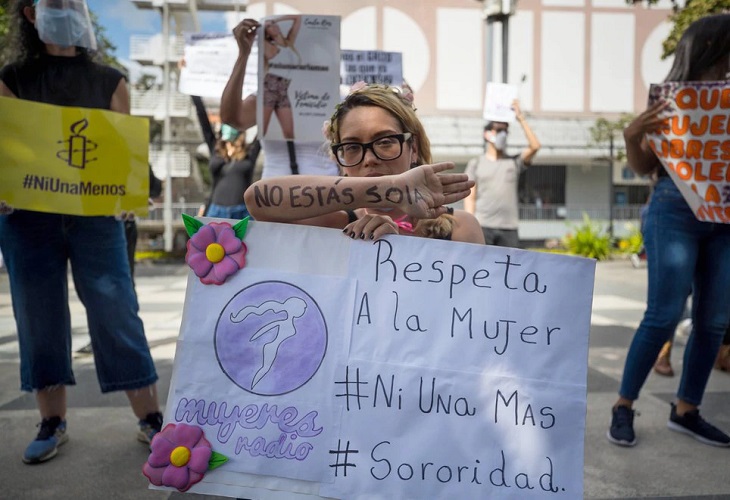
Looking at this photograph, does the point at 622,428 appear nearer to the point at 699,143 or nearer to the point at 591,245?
the point at 699,143

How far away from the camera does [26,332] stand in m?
2.59

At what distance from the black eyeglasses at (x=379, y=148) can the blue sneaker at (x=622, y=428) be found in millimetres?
1791

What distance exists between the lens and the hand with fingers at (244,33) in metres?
2.82

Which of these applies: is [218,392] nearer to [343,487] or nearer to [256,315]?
[256,315]

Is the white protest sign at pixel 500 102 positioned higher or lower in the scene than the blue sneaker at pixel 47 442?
higher

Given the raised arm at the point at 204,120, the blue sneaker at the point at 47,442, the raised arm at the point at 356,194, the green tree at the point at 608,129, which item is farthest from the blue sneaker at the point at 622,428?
the green tree at the point at 608,129

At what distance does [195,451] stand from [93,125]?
170 cm

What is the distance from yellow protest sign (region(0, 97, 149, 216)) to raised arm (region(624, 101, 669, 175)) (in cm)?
206

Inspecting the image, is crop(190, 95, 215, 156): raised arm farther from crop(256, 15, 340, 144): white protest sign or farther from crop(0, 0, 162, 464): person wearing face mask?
crop(0, 0, 162, 464): person wearing face mask

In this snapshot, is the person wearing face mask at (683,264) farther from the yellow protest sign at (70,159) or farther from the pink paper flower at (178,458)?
the yellow protest sign at (70,159)

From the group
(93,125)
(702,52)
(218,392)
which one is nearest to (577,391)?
(218,392)

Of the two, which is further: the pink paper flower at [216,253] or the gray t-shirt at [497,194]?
the gray t-shirt at [497,194]

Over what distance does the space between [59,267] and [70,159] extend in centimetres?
44

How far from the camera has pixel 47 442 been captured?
2.61m
